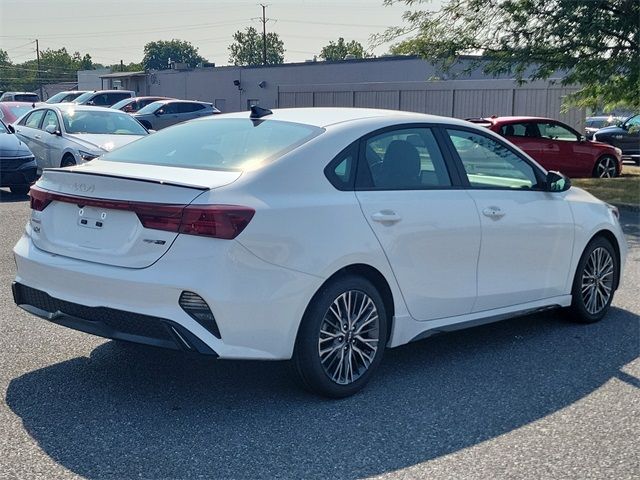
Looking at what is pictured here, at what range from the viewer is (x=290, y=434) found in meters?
4.19

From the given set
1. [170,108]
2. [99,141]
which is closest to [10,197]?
[99,141]

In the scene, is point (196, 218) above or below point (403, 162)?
below

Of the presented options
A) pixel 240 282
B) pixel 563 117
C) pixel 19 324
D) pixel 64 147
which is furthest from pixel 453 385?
pixel 563 117

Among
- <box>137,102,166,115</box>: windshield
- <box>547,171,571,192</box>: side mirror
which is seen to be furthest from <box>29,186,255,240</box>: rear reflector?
<box>137,102,166,115</box>: windshield

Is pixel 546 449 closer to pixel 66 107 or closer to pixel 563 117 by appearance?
pixel 66 107

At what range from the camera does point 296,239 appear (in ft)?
14.3

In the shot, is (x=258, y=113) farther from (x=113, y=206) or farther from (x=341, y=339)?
(x=341, y=339)

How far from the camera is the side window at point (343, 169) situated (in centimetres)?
473

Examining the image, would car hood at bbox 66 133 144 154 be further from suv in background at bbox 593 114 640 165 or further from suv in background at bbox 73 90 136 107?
suv in background at bbox 73 90 136 107

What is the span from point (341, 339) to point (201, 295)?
37.8 inches

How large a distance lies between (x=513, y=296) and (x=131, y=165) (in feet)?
9.15

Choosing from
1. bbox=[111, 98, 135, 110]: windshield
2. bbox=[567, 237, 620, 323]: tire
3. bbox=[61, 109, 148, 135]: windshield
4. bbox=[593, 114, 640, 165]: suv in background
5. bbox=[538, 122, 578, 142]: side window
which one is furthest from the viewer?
bbox=[111, 98, 135, 110]: windshield

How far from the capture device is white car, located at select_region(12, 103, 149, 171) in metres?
13.8

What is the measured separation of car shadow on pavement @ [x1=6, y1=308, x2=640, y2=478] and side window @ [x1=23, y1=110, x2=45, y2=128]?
11166 mm
